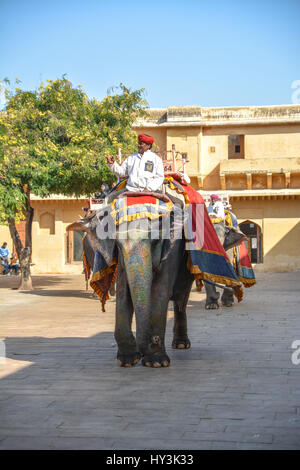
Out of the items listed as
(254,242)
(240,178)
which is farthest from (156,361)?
(240,178)

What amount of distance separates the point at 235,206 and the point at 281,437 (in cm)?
2950

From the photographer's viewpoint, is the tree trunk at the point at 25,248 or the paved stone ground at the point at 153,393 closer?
the paved stone ground at the point at 153,393

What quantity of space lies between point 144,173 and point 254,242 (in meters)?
27.1

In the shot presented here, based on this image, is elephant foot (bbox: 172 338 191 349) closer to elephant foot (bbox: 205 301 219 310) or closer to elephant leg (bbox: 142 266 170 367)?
elephant leg (bbox: 142 266 170 367)

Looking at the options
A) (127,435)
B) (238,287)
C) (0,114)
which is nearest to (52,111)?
(0,114)

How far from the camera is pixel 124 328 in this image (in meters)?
5.77

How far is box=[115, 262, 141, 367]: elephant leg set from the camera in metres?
5.75

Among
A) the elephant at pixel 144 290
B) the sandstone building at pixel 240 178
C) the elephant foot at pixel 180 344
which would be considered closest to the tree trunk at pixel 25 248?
the elephant foot at pixel 180 344

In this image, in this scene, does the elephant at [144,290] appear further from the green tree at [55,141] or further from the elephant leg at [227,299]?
the green tree at [55,141]

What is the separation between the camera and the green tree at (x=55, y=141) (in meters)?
16.9

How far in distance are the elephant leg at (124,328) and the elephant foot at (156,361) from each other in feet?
Result: 0.48

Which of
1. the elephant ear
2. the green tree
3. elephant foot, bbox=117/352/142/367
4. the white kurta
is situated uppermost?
the green tree

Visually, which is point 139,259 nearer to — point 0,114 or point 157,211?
point 157,211

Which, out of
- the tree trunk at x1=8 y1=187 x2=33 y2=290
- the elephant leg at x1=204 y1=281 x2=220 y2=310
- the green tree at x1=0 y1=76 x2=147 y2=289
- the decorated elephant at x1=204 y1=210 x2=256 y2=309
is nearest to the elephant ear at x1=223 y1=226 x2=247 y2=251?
the decorated elephant at x1=204 y1=210 x2=256 y2=309
